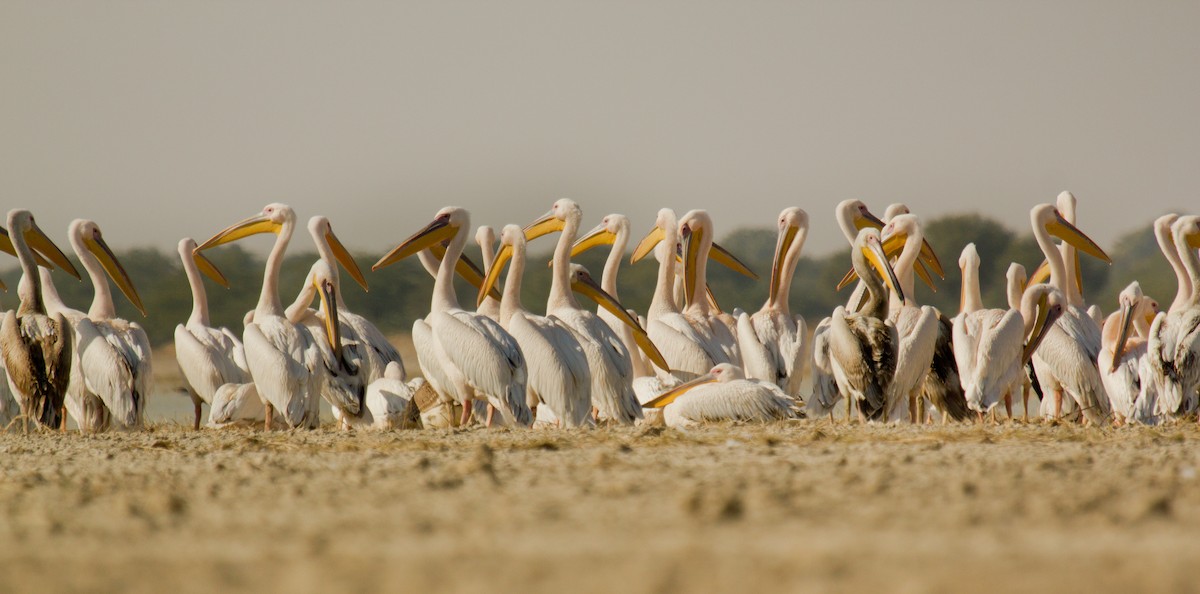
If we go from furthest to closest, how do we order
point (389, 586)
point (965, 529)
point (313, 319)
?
point (313, 319) → point (965, 529) → point (389, 586)

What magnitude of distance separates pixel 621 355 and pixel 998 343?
2587mm

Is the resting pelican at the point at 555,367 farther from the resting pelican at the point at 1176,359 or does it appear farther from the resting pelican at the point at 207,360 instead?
the resting pelican at the point at 1176,359

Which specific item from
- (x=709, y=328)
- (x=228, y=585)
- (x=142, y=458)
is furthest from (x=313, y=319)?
(x=228, y=585)

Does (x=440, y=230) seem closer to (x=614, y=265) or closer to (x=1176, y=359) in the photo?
(x=614, y=265)

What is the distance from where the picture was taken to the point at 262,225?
1352cm

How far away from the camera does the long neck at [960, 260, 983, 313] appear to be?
36.8 ft

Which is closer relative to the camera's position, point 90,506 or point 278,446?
point 90,506

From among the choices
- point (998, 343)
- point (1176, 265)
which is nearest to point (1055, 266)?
point (1176, 265)

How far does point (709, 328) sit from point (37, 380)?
5.09 m

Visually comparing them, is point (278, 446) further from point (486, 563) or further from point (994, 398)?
point (994, 398)

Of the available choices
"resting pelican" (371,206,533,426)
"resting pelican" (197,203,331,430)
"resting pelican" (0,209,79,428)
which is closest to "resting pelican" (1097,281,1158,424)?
"resting pelican" (371,206,533,426)

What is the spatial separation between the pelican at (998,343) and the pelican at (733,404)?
139 cm

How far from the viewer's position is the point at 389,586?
10.7 ft

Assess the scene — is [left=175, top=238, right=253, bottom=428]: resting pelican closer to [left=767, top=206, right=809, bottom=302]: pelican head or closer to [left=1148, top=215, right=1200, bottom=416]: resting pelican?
[left=767, top=206, right=809, bottom=302]: pelican head
